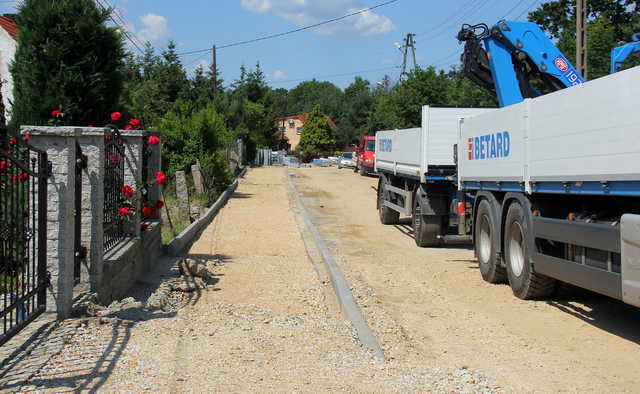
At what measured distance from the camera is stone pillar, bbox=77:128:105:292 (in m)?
7.20

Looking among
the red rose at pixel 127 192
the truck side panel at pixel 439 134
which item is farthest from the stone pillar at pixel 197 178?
the red rose at pixel 127 192

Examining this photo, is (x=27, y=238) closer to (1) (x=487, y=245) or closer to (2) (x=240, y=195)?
(1) (x=487, y=245)

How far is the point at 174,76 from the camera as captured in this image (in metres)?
48.2

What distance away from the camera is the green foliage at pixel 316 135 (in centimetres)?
9862

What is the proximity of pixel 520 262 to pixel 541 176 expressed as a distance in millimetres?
1493

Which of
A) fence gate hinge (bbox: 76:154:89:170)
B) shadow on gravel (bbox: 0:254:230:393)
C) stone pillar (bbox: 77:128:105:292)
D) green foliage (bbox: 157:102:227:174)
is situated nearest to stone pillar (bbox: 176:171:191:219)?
green foliage (bbox: 157:102:227:174)

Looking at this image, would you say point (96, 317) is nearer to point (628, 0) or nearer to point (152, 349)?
point (152, 349)

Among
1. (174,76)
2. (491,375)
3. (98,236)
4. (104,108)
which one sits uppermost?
(174,76)

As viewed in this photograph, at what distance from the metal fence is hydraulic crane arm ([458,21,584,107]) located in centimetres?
727

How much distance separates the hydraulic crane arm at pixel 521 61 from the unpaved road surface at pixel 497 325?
3395mm

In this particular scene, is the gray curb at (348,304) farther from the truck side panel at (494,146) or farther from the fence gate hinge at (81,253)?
the fence gate hinge at (81,253)

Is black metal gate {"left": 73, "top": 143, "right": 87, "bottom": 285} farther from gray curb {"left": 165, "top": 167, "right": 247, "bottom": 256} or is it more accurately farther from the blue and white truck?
the blue and white truck

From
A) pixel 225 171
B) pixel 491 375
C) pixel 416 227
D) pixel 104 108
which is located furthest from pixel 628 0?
pixel 491 375

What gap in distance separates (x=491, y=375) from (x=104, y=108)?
7.09 metres
